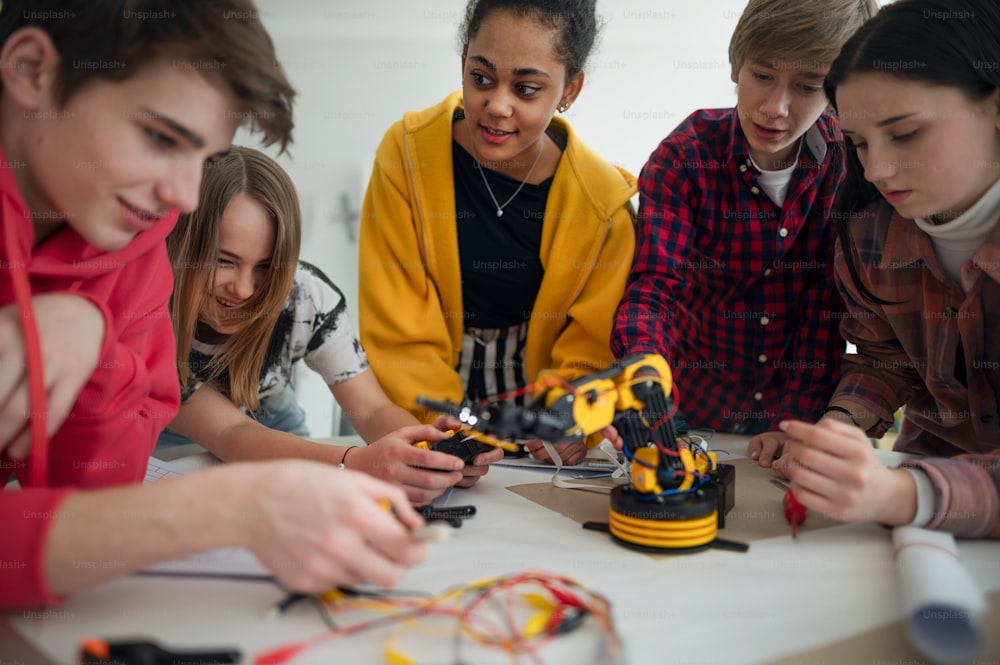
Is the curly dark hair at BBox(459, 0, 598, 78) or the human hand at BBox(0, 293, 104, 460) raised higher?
the curly dark hair at BBox(459, 0, 598, 78)

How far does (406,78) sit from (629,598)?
2.87 m

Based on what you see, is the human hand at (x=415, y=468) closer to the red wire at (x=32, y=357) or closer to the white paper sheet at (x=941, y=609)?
the red wire at (x=32, y=357)

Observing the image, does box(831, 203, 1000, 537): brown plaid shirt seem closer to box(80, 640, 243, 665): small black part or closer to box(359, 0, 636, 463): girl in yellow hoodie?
box(359, 0, 636, 463): girl in yellow hoodie

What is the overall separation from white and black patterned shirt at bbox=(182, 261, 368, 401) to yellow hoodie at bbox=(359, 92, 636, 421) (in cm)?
10

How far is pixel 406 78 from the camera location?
11.0 feet

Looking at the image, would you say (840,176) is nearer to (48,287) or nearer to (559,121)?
(559,121)

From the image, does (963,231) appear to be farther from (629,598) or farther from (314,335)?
(314,335)

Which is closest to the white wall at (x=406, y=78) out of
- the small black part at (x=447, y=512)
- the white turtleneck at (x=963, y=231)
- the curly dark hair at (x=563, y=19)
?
the curly dark hair at (x=563, y=19)

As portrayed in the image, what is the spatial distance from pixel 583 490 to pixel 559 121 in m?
0.90

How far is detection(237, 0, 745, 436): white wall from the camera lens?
3227mm

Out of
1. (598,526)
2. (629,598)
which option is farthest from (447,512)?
(629,598)

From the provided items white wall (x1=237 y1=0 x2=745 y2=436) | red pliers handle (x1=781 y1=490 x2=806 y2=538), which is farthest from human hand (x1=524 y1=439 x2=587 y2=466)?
white wall (x1=237 y1=0 x2=745 y2=436)

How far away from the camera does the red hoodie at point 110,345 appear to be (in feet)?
2.94

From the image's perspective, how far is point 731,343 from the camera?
1.71m
